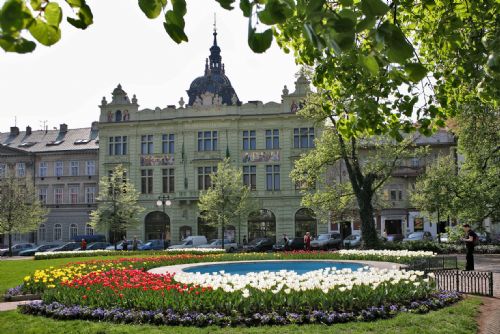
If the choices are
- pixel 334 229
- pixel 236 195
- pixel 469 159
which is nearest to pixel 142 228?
pixel 236 195

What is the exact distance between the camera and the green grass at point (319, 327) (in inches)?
427

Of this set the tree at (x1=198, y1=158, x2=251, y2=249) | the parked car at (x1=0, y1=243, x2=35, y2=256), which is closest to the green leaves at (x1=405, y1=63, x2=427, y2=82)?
the tree at (x1=198, y1=158, x2=251, y2=249)

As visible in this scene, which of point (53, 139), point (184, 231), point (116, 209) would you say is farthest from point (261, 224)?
point (53, 139)

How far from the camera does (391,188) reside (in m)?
63.6

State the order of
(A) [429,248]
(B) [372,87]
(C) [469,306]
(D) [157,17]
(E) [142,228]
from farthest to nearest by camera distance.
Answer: (E) [142,228], (A) [429,248], (C) [469,306], (B) [372,87], (D) [157,17]

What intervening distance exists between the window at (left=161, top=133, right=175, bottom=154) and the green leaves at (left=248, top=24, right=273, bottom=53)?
5504 centimetres

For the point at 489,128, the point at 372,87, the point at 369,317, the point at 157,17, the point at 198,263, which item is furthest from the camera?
the point at 489,128

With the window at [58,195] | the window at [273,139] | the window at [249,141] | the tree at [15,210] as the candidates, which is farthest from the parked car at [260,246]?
the window at [58,195]

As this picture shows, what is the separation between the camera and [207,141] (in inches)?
2260

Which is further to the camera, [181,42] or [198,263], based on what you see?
[198,263]

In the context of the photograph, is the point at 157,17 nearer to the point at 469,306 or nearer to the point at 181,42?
the point at 181,42

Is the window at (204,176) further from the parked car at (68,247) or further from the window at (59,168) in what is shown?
the window at (59,168)

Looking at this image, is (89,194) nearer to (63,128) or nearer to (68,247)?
(63,128)

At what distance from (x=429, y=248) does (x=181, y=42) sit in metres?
35.7
